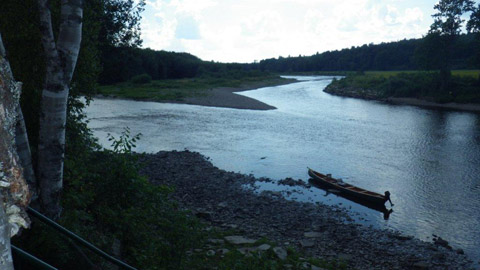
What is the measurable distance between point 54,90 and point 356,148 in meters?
29.7

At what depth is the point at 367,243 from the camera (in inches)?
610

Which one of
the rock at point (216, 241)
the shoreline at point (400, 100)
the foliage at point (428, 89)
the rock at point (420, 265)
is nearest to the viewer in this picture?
the rock at point (216, 241)

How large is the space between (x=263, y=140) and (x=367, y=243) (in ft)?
69.1

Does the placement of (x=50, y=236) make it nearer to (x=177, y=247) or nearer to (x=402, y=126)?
(x=177, y=247)

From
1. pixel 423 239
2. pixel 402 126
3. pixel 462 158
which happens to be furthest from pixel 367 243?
pixel 402 126

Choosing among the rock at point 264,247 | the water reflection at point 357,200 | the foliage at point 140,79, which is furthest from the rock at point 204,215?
the foliage at point 140,79

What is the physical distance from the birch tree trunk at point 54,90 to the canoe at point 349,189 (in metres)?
16.7

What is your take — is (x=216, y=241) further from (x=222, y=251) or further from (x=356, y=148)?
(x=356, y=148)

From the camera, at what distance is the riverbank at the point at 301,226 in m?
14.2

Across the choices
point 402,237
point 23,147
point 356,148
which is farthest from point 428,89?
→ point 23,147

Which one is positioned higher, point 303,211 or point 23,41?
point 23,41

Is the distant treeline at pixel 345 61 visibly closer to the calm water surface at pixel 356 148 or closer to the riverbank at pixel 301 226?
the riverbank at pixel 301 226

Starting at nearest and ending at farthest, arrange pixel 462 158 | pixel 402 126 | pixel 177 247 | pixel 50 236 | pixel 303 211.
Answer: pixel 50 236, pixel 177 247, pixel 303 211, pixel 462 158, pixel 402 126

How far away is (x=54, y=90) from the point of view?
24.6 ft
